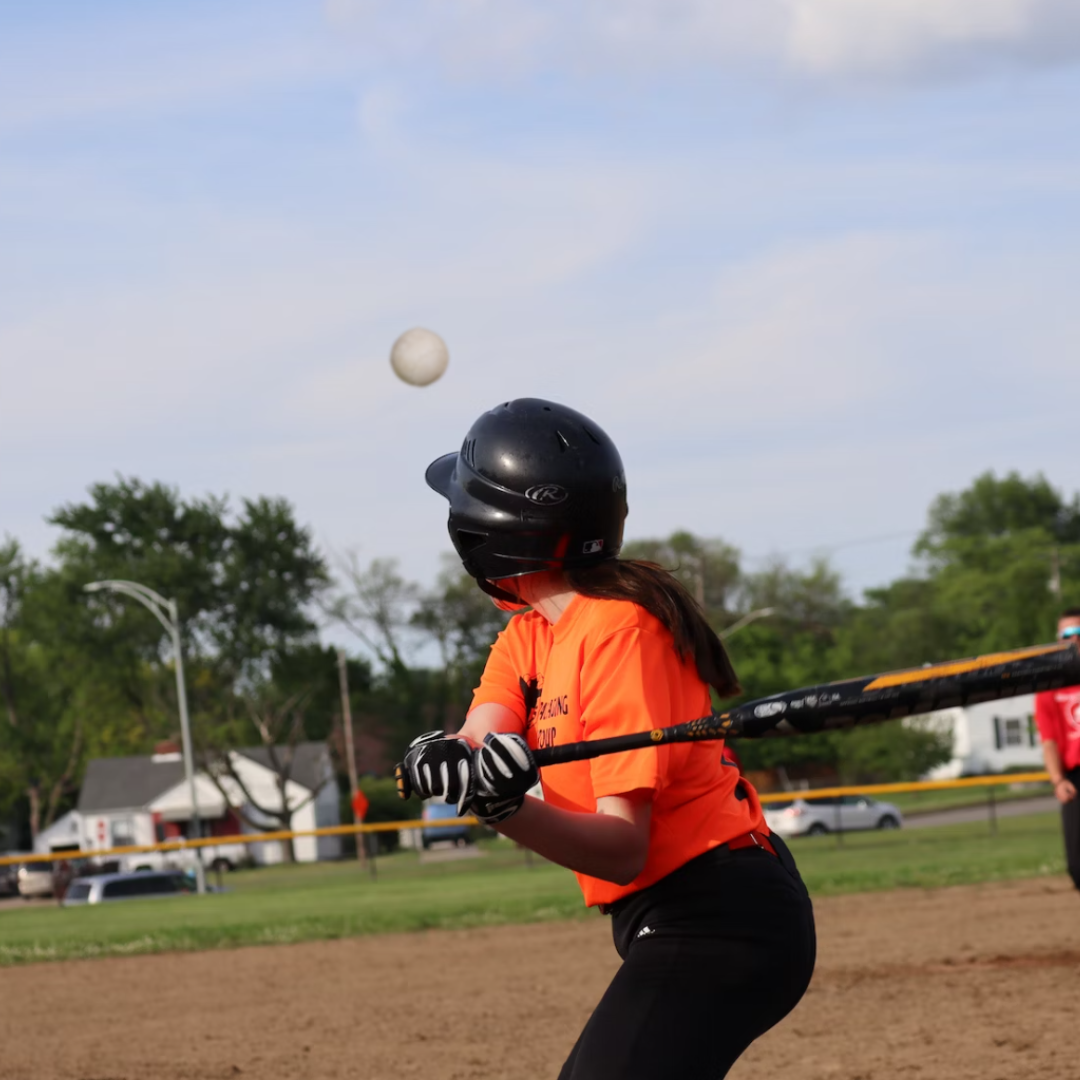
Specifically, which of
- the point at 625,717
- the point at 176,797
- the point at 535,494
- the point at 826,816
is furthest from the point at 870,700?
the point at 176,797

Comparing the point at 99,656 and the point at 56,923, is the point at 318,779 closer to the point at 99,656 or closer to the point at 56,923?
the point at 99,656

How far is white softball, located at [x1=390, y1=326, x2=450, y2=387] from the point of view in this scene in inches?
800

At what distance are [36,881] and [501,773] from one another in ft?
146

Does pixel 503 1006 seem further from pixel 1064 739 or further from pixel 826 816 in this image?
pixel 826 816

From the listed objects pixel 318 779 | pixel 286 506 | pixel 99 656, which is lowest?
pixel 318 779

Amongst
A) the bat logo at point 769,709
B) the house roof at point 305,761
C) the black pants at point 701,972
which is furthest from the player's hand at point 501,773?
the house roof at point 305,761

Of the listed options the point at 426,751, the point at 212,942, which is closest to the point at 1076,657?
the point at 426,751

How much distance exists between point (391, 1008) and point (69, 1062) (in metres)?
2.22

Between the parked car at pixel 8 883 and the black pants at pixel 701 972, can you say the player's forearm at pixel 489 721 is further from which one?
the parked car at pixel 8 883

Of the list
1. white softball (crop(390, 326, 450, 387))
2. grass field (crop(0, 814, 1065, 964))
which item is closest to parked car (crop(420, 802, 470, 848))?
grass field (crop(0, 814, 1065, 964))

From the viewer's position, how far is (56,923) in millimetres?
20984

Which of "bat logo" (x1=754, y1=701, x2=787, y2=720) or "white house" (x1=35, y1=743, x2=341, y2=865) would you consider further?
"white house" (x1=35, y1=743, x2=341, y2=865)

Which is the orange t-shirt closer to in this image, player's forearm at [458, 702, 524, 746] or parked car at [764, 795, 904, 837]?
player's forearm at [458, 702, 524, 746]

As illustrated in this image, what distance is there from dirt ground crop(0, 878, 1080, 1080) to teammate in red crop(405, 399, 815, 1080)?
4.03 m
